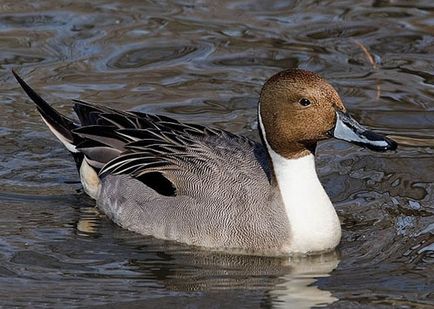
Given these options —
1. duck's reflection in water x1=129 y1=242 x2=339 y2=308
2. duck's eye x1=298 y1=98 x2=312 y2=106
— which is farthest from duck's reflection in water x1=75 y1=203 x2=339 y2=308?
duck's eye x1=298 y1=98 x2=312 y2=106

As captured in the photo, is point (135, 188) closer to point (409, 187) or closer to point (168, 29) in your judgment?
point (409, 187)

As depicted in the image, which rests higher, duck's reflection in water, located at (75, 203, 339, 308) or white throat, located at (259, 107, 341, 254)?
white throat, located at (259, 107, 341, 254)

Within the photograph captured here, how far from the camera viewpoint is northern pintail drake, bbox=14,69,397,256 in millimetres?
7004

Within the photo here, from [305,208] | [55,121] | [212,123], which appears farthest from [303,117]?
[212,123]

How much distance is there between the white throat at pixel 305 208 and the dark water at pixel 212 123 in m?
0.11

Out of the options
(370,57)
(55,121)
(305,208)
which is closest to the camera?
(305,208)

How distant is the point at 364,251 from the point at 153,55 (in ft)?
12.8

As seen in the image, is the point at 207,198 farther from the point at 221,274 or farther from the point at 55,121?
the point at 55,121

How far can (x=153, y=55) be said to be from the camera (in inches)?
417

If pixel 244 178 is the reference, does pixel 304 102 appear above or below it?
above

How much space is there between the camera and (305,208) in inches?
281

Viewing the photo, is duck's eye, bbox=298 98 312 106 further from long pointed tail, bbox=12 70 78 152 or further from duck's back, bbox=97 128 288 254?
long pointed tail, bbox=12 70 78 152

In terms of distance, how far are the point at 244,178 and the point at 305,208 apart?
412 millimetres

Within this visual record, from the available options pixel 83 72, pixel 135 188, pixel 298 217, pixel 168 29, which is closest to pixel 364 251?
pixel 298 217
